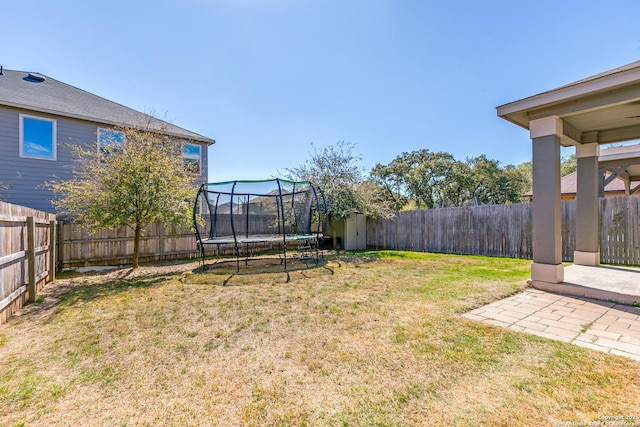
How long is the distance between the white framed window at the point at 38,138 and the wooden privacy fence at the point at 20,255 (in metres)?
4.82

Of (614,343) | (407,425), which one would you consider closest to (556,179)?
(614,343)

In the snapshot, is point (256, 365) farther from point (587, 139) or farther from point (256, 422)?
point (587, 139)

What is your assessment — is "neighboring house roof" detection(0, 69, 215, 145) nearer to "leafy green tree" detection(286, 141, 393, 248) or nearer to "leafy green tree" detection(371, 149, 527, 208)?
"leafy green tree" detection(286, 141, 393, 248)

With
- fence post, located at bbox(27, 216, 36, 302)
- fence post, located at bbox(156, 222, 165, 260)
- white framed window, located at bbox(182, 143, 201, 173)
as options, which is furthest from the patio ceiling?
white framed window, located at bbox(182, 143, 201, 173)

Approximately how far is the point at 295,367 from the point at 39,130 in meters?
10.8

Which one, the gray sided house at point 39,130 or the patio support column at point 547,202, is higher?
the gray sided house at point 39,130

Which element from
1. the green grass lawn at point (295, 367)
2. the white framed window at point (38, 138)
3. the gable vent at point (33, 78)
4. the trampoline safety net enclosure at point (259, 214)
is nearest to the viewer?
the green grass lawn at point (295, 367)

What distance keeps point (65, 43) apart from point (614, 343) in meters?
11.7

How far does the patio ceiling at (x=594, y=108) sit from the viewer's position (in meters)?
3.81

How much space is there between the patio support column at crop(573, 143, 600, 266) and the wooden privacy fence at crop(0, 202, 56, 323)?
9.52 metres

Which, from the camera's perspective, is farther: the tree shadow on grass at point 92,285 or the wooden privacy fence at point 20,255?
the tree shadow on grass at point 92,285

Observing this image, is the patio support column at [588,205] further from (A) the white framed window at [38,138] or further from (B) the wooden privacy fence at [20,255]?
(A) the white framed window at [38,138]

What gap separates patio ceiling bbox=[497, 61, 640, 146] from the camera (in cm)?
381

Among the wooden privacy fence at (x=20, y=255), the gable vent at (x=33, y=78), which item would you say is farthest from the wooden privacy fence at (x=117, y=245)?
the gable vent at (x=33, y=78)
